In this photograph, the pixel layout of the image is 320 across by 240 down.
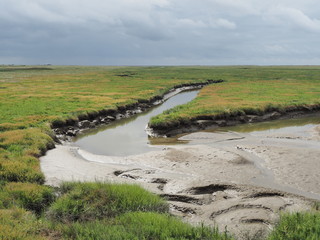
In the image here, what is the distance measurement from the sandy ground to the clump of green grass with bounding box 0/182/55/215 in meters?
1.93

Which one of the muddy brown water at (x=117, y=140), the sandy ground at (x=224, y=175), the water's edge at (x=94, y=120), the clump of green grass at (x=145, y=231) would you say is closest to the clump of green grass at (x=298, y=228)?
the sandy ground at (x=224, y=175)

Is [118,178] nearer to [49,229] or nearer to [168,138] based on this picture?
[49,229]

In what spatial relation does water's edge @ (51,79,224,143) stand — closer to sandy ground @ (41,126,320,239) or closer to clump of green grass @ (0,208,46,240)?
sandy ground @ (41,126,320,239)

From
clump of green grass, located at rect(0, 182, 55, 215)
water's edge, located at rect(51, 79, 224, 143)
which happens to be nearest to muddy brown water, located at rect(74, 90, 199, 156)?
water's edge, located at rect(51, 79, 224, 143)

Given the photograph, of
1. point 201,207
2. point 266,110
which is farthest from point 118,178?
point 266,110

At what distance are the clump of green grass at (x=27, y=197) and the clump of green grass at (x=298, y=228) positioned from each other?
24.4 feet

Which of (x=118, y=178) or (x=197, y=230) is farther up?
(x=197, y=230)

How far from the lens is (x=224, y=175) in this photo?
15.0m

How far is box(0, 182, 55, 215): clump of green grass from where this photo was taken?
9.87 metres

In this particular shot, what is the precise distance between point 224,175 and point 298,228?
25.4 ft

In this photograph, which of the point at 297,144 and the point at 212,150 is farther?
the point at 297,144

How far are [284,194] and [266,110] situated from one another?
26.7 metres

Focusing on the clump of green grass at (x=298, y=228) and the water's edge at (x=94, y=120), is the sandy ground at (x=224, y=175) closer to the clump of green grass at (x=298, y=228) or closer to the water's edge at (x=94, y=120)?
the clump of green grass at (x=298, y=228)

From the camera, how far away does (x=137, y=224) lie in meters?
7.95
